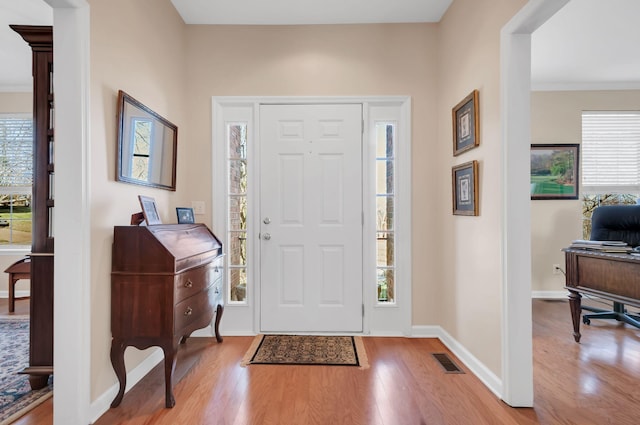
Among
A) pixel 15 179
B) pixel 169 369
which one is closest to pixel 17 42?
pixel 15 179

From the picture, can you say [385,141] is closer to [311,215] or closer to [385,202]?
[385,202]

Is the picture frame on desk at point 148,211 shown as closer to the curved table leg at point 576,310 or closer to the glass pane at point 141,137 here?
the glass pane at point 141,137

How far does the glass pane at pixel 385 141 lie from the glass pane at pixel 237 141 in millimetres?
1239

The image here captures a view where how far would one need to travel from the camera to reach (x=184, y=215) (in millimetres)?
2566

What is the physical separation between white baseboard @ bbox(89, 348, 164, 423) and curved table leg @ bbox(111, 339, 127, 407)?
48mm

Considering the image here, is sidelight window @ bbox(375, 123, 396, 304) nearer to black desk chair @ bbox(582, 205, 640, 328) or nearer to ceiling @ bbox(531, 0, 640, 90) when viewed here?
ceiling @ bbox(531, 0, 640, 90)

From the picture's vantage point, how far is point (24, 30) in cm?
197

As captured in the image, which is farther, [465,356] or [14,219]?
[14,219]

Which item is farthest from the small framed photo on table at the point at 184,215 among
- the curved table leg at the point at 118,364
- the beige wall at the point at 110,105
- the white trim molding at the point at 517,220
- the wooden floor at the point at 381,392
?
the white trim molding at the point at 517,220

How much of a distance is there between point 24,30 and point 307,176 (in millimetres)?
2107

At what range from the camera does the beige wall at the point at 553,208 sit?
4176mm

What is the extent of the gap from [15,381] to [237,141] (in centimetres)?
233

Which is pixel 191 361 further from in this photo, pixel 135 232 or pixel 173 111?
pixel 173 111

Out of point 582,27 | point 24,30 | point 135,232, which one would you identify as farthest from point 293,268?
point 582,27
